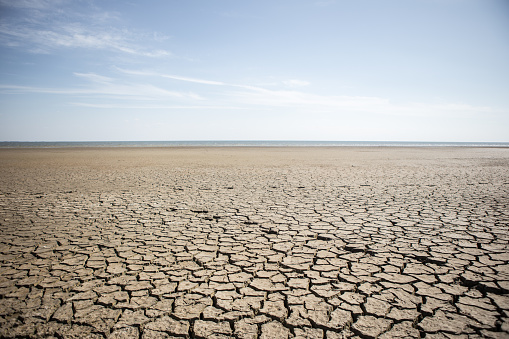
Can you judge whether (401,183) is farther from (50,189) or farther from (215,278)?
(50,189)

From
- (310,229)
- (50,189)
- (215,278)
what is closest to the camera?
(215,278)

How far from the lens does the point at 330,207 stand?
567 centimetres

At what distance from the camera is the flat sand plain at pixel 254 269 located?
2.06m

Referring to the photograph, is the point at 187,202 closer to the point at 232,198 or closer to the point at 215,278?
the point at 232,198

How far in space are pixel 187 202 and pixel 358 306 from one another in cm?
454

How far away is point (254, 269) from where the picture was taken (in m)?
2.94

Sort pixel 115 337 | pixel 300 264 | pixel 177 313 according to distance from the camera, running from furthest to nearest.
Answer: pixel 300 264 < pixel 177 313 < pixel 115 337

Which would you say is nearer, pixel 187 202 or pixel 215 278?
pixel 215 278

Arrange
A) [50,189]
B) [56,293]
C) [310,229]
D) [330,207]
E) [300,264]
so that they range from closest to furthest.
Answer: [56,293] < [300,264] < [310,229] < [330,207] < [50,189]

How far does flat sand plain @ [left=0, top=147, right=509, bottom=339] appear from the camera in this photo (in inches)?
81.1

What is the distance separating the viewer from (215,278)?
2746 mm

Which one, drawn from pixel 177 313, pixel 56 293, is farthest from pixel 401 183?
pixel 56 293

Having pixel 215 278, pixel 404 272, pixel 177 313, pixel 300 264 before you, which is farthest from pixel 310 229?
pixel 177 313

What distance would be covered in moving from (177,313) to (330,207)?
409cm
